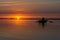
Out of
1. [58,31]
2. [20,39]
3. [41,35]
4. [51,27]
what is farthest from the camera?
[51,27]

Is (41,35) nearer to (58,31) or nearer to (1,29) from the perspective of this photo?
(58,31)

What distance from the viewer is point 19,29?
333 inches

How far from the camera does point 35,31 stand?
319 inches

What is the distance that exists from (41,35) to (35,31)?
747 mm

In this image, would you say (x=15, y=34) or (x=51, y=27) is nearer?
(x=15, y=34)

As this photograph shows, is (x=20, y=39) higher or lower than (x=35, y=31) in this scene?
lower

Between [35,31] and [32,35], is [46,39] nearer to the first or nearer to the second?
[32,35]

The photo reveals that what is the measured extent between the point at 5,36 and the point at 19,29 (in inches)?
52.2

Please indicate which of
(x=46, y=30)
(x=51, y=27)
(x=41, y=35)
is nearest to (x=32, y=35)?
(x=41, y=35)

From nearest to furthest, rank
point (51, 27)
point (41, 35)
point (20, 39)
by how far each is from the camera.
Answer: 1. point (20, 39)
2. point (41, 35)
3. point (51, 27)

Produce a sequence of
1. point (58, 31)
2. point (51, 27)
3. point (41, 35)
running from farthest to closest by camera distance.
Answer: point (51, 27), point (58, 31), point (41, 35)

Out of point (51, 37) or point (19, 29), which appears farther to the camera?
point (19, 29)

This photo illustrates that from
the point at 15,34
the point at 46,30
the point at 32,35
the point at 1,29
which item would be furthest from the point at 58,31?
the point at 1,29

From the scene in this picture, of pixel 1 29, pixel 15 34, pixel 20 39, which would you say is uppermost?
pixel 1 29
